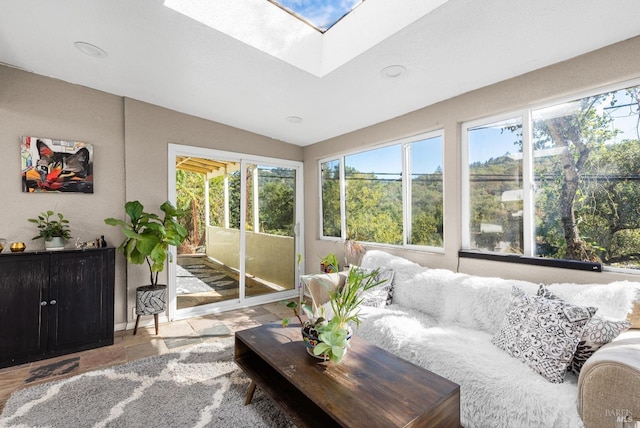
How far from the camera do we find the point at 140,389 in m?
2.18

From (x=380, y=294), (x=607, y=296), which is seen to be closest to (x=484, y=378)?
(x=607, y=296)

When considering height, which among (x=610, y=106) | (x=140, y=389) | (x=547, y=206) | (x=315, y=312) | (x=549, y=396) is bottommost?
(x=140, y=389)

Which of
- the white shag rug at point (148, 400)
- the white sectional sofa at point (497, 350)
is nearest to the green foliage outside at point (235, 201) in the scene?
the white shag rug at point (148, 400)

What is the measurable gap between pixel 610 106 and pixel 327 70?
6.83 ft

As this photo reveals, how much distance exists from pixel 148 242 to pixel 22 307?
1084 millimetres

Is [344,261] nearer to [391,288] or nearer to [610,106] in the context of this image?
[391,288]

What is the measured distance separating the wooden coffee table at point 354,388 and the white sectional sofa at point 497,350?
11.2 inches

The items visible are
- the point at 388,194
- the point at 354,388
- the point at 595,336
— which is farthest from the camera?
the point at 388,194

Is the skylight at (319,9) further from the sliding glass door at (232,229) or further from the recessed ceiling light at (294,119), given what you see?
the sliding glass door at (232,229)

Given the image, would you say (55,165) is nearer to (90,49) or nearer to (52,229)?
(52,229)

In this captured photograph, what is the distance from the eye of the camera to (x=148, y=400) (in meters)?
2.05

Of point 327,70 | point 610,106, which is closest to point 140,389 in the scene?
point 327,70

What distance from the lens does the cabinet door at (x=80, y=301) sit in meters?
2.74

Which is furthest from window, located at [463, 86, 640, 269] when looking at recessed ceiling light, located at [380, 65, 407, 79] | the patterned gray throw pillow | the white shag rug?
the white shag rug
